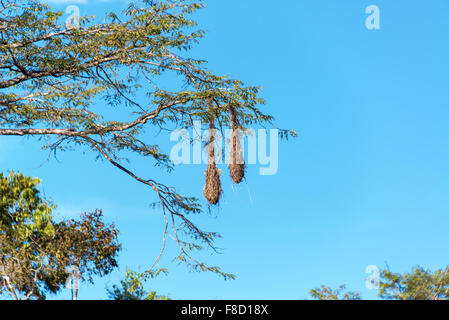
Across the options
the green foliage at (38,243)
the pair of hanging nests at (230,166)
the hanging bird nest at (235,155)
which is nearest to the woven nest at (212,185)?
the pair of hanging nests at (230,166)

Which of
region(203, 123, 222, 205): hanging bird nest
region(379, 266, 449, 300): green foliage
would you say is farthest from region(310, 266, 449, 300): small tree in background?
region(203, 123, 222, 205): hanging bird nest

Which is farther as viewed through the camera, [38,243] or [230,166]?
[38,243]

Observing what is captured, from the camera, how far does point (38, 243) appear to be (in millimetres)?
15914

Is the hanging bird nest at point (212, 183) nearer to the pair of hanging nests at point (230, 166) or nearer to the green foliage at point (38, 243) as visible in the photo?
the pair of hanging nests at point (230, 166)

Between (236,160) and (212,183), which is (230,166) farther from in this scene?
(212,183)

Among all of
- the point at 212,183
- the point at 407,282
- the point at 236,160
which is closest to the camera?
the point at 236,160

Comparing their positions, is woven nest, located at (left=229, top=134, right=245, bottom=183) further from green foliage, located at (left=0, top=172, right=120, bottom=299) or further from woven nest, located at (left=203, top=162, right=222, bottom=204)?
green foliage, located at (left=0, top=172, right=120, bottom=299)

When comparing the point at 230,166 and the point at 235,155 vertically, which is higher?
the point at 235,155

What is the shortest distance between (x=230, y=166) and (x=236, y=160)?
15cm

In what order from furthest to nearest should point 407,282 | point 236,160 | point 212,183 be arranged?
point 407,282 → point 212,183 → point 236,160

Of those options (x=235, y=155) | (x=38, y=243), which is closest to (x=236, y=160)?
(x=235, y=155)

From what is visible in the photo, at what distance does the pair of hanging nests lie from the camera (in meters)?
7.85
